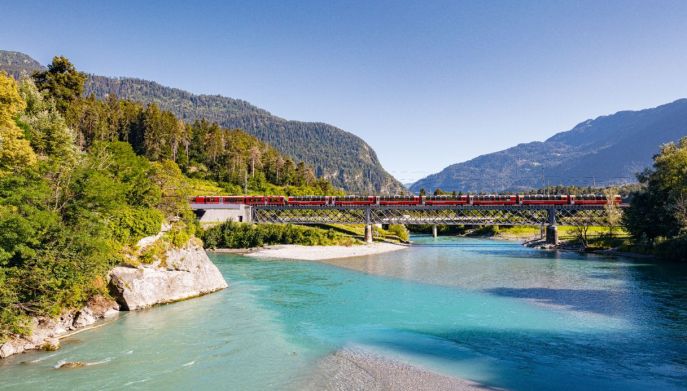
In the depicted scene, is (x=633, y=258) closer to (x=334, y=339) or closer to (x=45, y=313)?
(x=334, y=339)

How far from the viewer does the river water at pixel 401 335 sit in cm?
1917

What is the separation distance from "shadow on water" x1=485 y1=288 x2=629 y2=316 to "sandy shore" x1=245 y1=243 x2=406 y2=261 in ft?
117

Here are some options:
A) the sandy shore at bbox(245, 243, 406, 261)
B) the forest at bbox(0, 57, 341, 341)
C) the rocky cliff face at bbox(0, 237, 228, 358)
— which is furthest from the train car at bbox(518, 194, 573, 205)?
the rocky cliff face at bbox(0, 237, 228, 358)

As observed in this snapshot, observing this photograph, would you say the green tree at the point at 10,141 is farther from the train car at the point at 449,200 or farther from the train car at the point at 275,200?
the train car at the point at 449,200

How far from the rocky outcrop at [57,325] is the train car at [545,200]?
86409mm

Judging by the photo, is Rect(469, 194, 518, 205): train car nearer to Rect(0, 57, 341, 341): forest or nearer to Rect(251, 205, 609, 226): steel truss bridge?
Rect(251, 205, 609, 226): steel truss bridge

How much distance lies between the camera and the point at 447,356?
22.0 metres

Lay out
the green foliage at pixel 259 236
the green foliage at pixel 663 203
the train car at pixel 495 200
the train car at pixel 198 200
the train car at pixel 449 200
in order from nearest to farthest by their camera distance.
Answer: the green foliage at pixel 663 203, the green foliage at pixel 259 236, the train car at pixel 198 200, the train car at pixel 495 200, the train car at pixel 449 200

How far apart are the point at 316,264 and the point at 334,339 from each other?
36.9 m

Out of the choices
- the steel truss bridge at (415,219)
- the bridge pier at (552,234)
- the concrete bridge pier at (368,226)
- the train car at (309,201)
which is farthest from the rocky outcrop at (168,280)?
the bridge pier at (552,234)

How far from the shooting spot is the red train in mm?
90938

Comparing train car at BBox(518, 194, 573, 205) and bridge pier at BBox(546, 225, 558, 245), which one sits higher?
train car at BBox(518, 194, 573, 205)

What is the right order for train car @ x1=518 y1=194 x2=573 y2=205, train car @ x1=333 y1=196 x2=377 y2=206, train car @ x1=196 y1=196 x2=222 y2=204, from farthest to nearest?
1. train car @ x1=333 y1=196 x2=377 y2=206
2. train car @ x1=196 y1=196 x2=222 y2=204
3. train car @ x1=518 y1=194 x2=573 y2=205

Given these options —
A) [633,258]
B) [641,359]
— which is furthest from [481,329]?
[633,258]
